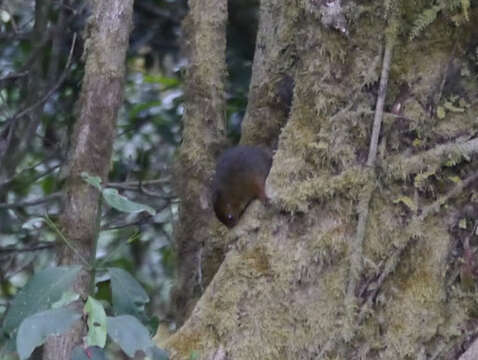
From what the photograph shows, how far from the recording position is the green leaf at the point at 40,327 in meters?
1.43

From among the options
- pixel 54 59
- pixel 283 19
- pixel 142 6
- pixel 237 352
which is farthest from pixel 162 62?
pixel 237 352

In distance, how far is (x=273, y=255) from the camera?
1.96 meters

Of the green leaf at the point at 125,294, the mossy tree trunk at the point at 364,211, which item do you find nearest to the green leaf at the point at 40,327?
the green leaf at the point at 125,294

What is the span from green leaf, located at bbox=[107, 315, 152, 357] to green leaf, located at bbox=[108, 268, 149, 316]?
10 cm

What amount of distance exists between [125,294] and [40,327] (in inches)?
8.8

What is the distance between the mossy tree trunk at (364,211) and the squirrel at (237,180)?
0.21 metres

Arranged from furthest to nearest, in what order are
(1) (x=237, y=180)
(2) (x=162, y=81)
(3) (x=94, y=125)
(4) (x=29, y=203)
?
(2) (x=162, y=81)
(4) (x=29, y=203)
(1) (x=237, y=180)
(3) (x=94, y=125)

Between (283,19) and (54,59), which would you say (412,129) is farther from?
(54,59)

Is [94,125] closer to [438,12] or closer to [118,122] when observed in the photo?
[438,12]

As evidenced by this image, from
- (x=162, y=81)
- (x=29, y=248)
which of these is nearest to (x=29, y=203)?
(x=29, y=248)

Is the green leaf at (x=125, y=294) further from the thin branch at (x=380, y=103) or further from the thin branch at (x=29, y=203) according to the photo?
the thin branch at (x=29, y=203)

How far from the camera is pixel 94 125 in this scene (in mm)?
2236

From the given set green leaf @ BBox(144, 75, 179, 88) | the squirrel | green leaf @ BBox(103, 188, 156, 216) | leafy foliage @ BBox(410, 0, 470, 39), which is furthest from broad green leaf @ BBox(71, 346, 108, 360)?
green leaf @ BBox(144, 75, 179, 88)

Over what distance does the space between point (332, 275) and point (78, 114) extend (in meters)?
0.94
